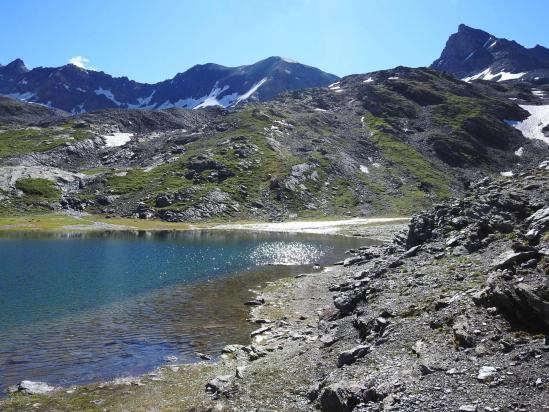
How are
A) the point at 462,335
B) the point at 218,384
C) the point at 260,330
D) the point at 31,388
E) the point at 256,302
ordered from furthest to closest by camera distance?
the point at 256,302 < the point at 260,330 < the point at 31,388 < the point at 218,384 < the point at 462,335

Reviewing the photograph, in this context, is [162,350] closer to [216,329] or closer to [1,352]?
[216,329]

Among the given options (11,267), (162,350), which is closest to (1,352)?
(162,350)

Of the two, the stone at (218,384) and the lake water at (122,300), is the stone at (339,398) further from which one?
the lake water at (122,300)

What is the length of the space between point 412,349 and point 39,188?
191 metres

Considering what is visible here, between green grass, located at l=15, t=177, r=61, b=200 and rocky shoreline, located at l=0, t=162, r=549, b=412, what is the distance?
6479 inches

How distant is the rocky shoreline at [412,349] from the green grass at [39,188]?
540 feet

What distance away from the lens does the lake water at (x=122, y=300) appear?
3350 cm

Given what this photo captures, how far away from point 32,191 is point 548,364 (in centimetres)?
19589

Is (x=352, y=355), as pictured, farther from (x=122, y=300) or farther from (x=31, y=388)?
(x=122, y=300)

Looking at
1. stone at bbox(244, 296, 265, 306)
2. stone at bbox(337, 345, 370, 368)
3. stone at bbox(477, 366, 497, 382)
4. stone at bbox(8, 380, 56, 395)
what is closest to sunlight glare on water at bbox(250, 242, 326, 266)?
stone at bbox(244, 296, 265, 306)

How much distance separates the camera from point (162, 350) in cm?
3581

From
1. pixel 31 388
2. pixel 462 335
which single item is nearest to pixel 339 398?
pixel 462 335

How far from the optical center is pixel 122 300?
52.4 metres

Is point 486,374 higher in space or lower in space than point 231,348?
higher
